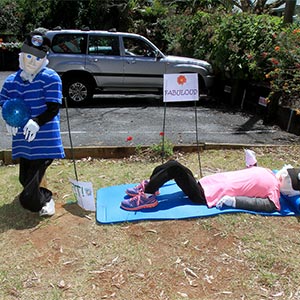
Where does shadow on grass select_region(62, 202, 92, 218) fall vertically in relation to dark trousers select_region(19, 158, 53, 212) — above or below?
below

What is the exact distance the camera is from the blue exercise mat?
355cm

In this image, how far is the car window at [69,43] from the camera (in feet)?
28.4

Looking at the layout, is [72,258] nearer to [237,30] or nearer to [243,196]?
[243,196]

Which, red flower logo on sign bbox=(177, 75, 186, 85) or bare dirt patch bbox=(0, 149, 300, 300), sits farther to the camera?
red flower logo on sign bbox=(177, 75, 186, 85)

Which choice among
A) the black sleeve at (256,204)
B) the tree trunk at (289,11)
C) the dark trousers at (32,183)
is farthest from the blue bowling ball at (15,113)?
the tree trunk at (289,11)

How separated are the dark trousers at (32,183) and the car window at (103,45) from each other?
583cm

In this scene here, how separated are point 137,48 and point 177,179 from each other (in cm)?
621

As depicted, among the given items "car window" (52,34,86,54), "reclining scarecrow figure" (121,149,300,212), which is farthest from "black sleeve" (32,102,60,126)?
"car window" (52,34,86,54)

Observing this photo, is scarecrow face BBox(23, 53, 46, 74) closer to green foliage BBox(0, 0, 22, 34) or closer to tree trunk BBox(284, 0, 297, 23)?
tree trunk BBox(284, 0, 297, 23)

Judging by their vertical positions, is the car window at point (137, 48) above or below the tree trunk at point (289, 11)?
below

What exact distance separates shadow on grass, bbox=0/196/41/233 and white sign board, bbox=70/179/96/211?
436 millimetres

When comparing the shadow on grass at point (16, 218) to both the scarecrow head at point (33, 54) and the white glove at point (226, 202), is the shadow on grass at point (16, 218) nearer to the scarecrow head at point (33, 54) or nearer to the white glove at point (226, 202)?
the scarecrow head at point (33, 54)

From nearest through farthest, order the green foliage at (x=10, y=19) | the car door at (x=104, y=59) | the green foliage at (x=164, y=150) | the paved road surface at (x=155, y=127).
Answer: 1. the green foliage at (x=164, y=150)
2. the paved road surface at (x=155, y=127)
3. the car door at (x=104, y=59)
4. the green foliage at (x=10, y=19)

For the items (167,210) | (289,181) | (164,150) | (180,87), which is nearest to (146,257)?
(167,210)
